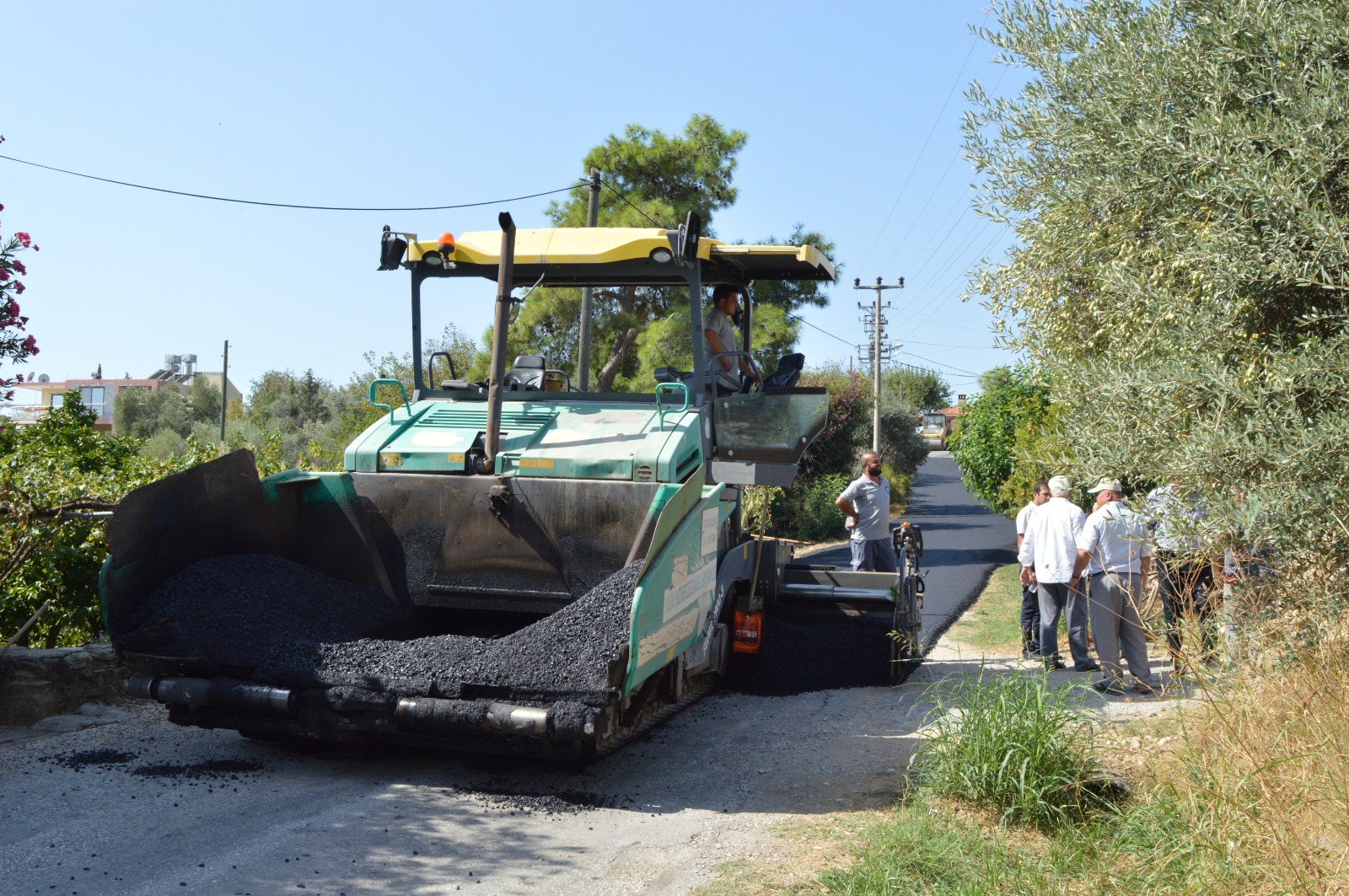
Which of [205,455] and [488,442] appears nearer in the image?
[488,442]

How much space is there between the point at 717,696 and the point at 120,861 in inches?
159

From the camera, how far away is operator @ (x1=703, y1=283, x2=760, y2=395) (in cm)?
723

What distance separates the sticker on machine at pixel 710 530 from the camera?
5.83 meters

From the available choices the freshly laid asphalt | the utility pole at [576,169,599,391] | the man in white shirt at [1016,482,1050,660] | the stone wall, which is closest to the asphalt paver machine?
the utility pole at [576,169,599,391]

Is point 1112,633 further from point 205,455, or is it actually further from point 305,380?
point 305,380

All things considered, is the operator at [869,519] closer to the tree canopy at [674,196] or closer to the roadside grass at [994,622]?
the roadside grass at [994,622]

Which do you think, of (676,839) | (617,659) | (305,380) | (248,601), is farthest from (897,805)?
(305,380)

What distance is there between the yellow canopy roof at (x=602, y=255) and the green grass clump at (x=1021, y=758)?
10.5 feet

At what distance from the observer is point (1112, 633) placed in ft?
25.9

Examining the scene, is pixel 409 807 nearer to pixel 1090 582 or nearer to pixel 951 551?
pixel 1090 582

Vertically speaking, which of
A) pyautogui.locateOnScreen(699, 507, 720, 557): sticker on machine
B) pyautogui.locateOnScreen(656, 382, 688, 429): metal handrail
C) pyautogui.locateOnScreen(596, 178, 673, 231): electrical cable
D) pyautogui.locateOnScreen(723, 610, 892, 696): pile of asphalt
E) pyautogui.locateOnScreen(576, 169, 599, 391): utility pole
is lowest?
pyautogui.locateOnScreen(723, 610, 892, 696): pile of asphalt

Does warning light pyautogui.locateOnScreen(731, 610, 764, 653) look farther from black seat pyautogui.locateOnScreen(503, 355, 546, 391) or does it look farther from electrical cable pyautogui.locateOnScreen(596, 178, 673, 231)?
electrical cable pyautogui.locateOnScreen(596, 178, 673, 231)

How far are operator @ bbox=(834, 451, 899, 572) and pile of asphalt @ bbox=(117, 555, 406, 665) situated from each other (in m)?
4.83

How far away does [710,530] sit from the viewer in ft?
19.5
